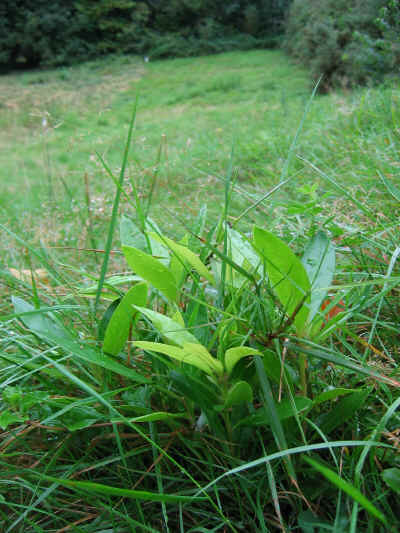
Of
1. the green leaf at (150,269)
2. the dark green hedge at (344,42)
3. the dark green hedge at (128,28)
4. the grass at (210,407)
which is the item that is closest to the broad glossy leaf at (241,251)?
the grass at (210,407)

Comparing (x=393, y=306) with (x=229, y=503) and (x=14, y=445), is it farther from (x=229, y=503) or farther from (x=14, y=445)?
(x=14, y=445)

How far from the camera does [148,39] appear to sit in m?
16.8

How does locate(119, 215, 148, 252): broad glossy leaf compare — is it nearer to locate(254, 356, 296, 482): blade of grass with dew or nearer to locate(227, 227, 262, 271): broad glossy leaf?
locate(227, 227, 262, 271): broad glossy leaf

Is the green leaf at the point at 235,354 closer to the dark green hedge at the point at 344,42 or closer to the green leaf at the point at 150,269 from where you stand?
the green leaf at the point at 150,269

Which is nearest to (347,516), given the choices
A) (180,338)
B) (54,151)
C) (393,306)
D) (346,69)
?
(180,338)

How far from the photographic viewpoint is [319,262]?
1.70ft

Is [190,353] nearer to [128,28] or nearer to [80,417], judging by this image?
[80,417]

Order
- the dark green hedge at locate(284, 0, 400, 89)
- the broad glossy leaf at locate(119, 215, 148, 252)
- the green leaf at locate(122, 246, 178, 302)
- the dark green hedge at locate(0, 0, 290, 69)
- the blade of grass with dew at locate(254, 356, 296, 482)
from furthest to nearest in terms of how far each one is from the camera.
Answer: the dark green hedge at locate(0, 0, 290, 69), the dark green hedge at locate(284, 0, 400, 89), the broad glossy leaf at locate(119, 215, 148, 252), the green leaf at locate(122, 246, 178, 302), the blade of grass with dew at locate(254, 356, 296, 482)

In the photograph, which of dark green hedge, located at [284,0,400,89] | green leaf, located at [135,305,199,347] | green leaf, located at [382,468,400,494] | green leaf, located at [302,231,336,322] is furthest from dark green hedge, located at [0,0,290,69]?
green leaf, located at [382,468,400,494]

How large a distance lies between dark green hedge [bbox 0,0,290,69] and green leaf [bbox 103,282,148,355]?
56.6 ft

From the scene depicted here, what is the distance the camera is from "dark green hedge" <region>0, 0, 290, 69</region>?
16.2m

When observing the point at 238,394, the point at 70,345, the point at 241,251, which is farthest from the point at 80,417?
the point at 241,251

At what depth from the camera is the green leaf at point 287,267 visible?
1.46 feet

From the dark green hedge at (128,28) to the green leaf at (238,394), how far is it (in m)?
17.4
